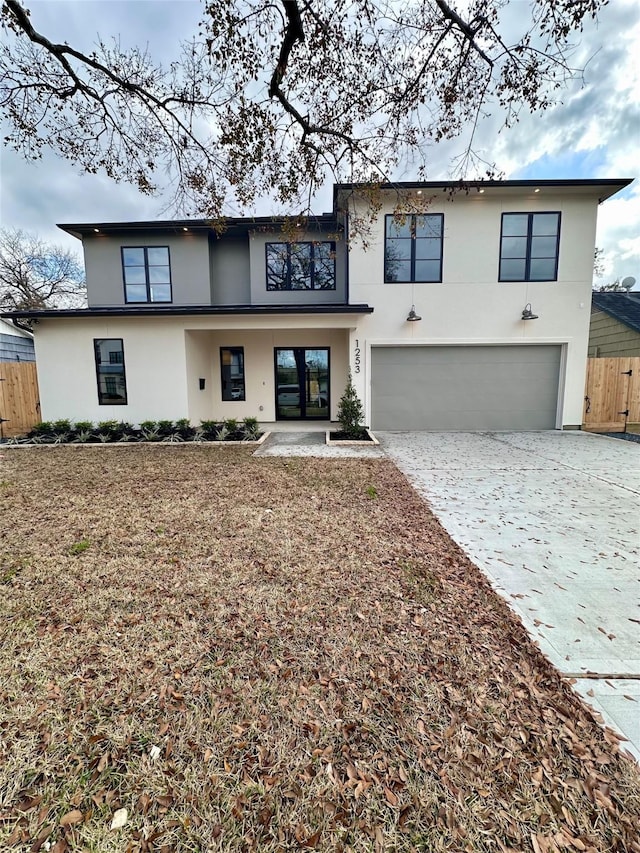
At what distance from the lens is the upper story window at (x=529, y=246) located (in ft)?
33.6

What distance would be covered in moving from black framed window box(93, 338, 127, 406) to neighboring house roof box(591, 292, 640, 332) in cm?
1627

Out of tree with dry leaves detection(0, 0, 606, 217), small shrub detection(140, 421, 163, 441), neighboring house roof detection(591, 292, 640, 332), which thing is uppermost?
tree with dry leaves detection(0, 0, 606, 217)

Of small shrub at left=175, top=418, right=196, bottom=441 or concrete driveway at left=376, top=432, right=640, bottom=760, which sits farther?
small shrub at left=175, top=418, right=196, bottom=441

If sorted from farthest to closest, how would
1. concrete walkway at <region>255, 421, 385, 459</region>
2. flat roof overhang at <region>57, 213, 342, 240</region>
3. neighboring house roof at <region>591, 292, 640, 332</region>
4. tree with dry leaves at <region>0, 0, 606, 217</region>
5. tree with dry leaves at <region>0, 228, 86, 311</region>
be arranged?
tree with dry leaves at <region>0, 228, 86, 311</region>
neighboring house roof at <region>591, 292, 640, 332</region>
flat roof overhang at <region>57, 213, 342, 240</region>
concrete walkway at <region>255, 421, 385, 459</region>
tree with dry leaves at <region>0, 0, 606, 217</region>

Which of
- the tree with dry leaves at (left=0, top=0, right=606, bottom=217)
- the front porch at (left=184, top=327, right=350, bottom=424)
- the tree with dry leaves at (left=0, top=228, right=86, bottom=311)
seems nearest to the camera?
the tree with dry leaves at (left=0, top=0, right=606, bottom=217)

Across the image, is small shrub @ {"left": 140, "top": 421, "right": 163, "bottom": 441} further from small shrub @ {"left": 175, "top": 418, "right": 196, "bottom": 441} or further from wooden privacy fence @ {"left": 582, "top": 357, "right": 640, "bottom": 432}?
wooden privacy fence @ {"left": 582, "top": 357, "right": 640, "bottom": 432}

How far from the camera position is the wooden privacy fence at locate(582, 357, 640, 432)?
420 inches

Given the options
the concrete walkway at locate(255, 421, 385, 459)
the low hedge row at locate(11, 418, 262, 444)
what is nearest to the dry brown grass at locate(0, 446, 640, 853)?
the concrete walkway at locate(255, 421, 385, 459)

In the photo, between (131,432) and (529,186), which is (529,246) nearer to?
(529,186)

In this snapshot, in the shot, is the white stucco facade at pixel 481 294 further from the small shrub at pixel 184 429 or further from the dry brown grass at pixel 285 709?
the dry brown grass at pixel 285 709

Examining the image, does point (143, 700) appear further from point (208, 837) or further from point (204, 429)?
point (204, 429)

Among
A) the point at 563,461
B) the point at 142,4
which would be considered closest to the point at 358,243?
the point at 142,4

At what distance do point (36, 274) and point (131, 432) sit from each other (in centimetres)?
1910

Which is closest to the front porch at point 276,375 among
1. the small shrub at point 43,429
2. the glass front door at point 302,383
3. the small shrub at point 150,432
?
the glass front door at point 302,383
